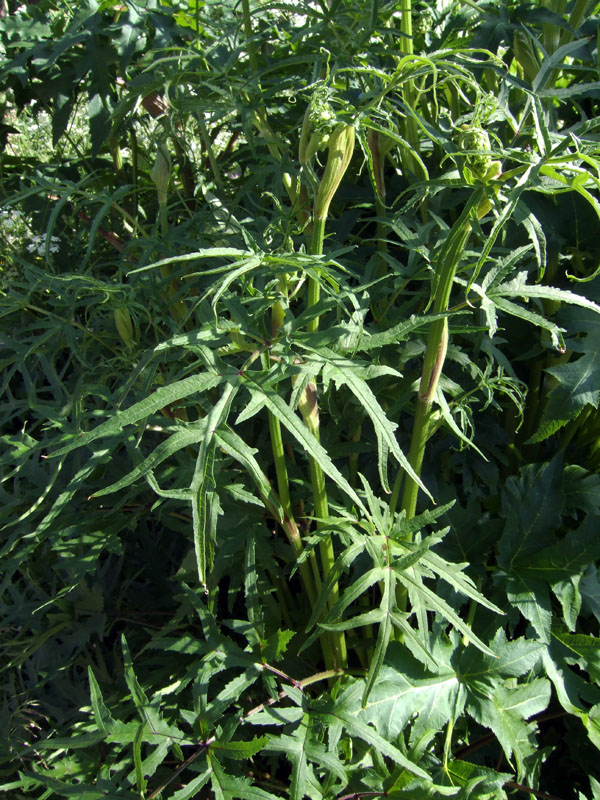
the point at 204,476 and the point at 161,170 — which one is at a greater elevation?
the point at 161,170

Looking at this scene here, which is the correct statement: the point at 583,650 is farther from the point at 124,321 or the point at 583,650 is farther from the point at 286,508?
the point at 124,321

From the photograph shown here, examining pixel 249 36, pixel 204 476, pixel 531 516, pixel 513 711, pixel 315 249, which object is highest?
pixel 249 36

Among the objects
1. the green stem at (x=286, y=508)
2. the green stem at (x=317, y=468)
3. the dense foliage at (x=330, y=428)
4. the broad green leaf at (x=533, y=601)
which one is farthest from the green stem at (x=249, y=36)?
the broad green leaf at (x=533, y=601)

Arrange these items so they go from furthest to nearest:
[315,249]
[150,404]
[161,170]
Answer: [161,170] < [315,249] < [150,404]

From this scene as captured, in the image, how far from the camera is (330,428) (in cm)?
106

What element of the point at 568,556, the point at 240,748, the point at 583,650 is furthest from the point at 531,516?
the point at 240,748

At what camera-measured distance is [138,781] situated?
857mm

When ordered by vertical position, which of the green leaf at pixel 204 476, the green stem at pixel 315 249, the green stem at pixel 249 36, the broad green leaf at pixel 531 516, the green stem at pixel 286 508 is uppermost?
the green stem at pixel 249 36

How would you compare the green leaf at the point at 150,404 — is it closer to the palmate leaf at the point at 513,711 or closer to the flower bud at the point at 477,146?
the flower bud at the point at 477,146

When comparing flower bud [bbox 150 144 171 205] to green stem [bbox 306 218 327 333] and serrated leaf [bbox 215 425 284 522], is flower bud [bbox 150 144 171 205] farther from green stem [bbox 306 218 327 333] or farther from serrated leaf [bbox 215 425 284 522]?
serrated leaf [bbox 215 425 284 522]

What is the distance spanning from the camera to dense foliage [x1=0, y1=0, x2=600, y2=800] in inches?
30.4

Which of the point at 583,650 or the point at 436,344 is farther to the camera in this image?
the point at 583,650

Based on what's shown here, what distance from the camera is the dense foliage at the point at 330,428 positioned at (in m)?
0.77

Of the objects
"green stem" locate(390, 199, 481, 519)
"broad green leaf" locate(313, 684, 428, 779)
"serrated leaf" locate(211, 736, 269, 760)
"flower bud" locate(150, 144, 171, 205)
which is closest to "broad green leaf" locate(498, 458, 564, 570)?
"green stem" locate(390, 199, 481, 519)
